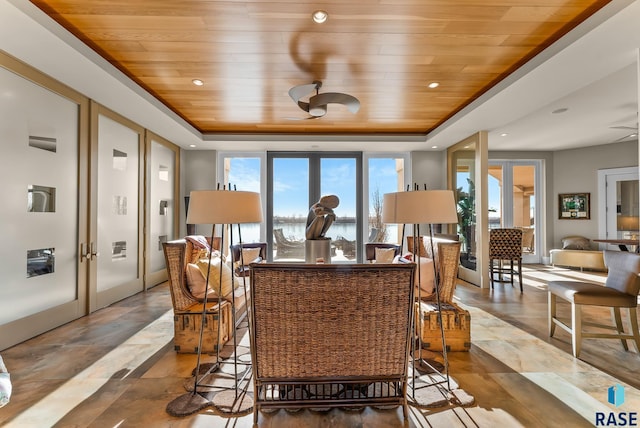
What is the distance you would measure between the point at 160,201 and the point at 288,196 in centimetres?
239

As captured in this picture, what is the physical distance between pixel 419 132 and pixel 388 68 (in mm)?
2695

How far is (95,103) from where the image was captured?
3.69 metres

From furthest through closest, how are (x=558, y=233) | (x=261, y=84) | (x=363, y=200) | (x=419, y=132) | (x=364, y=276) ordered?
1. (x=558, y=233)
2. (x=363, y=200)
3. (x=419, y=132)
4. (x=261, y=84)
5. (x=364, y=276)

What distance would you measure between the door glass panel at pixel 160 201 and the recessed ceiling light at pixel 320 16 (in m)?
3.84

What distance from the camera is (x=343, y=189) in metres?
6.46

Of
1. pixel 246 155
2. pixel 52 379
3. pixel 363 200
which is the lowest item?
pixel 52 379

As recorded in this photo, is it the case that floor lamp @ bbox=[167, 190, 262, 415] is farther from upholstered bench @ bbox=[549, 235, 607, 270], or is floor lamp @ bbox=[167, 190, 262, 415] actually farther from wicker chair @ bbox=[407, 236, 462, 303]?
upholstered bench @ bbox=[549, 235, 607, 270]

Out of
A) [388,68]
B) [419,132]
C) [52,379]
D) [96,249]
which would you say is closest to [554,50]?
[388,68]

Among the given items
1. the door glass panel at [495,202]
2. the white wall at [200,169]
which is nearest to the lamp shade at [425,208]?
the white wall at [200,169]

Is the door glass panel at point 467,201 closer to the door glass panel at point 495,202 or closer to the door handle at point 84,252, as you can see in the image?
the door glass panel at point 495,202

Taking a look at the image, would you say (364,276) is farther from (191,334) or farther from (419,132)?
(419,132)

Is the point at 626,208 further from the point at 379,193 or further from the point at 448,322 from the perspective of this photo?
the point at 448,322

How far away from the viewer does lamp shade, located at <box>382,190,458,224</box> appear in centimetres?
199

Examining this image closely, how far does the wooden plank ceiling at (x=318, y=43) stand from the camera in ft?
7.38
